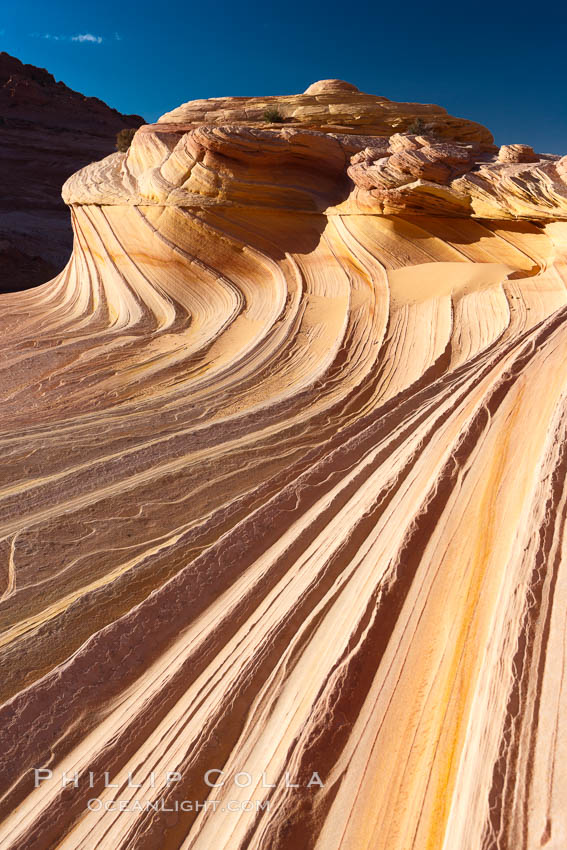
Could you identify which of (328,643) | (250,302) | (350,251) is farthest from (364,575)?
(350,251)

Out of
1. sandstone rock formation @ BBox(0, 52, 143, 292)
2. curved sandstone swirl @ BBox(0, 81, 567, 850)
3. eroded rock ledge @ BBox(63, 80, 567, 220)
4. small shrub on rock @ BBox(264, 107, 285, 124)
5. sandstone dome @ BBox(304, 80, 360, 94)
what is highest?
sandstone rock formation @ BBox(0, 52, 143, 292)

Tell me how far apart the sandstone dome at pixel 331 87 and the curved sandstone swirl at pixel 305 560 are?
19.0 feet

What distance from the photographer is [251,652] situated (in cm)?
244

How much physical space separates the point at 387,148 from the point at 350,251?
280 cm

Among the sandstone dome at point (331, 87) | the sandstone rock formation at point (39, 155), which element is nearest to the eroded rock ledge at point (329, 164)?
the sandstone dome at point (331, 87)

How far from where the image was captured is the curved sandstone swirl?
1.82m

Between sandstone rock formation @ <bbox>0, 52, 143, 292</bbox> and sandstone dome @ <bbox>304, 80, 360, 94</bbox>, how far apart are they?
12.3 meters

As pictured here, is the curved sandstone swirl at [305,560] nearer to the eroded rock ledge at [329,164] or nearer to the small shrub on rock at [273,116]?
the eroded rock ledge at [329,164]

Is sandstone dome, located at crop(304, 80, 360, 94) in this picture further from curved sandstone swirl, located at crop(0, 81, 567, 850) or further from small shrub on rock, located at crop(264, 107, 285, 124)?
curved sandstone swirl, located at crop(0, 81, 567, 850)

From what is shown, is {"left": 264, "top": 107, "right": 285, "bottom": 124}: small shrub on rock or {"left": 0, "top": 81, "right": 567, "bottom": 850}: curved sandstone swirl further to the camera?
{"left": 264, "top": 107, "right": 285, "bottom": 124}: small shrub on rock

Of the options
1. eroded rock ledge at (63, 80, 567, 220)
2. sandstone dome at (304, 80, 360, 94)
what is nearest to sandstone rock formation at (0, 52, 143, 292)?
eroded rock ledge at (63, 80, 567, 220)

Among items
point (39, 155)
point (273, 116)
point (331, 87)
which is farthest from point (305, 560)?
point (39, 155)

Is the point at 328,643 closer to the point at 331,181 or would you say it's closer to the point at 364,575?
the point at 364,575

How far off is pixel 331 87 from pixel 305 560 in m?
12.3
